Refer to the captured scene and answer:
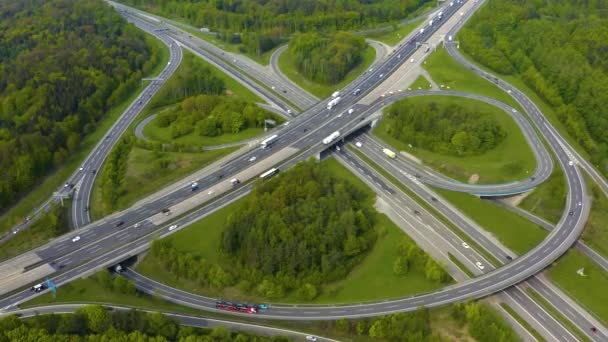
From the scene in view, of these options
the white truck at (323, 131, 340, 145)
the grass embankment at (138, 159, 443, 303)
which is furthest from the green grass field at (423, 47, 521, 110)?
the grass embankment at (138, 159, 443, 303)

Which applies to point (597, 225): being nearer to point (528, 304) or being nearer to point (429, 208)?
point (528, 304)

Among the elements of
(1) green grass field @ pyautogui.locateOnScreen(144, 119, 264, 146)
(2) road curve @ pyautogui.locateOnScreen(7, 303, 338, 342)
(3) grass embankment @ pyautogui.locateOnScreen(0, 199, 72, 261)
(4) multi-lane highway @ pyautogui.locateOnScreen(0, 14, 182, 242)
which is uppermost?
(1) green grass field @ pyautogui.locateOnScreen(144, 119, 264, 146)

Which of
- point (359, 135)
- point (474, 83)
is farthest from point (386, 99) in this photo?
point (474, 83)

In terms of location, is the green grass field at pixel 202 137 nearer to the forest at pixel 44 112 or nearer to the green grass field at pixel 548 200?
the forest at pixel 44 112

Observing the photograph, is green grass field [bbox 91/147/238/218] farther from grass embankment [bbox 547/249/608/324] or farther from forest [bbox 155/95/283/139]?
grass embankment [bbox 547/249/608/324]

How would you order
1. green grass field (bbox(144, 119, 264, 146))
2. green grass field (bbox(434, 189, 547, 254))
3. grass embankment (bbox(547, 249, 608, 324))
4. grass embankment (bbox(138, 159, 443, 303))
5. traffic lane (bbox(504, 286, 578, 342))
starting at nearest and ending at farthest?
traffic lane (bbox(504, 286, 578, 342))
grass embankment (bbox(547, 249, 608, 324))
grass embankment (bbox(138, 159, 443, 303))
green grass field (bbox(434, 189, 547, 254))
green grass field (bbox(144, 119, 264, 146))

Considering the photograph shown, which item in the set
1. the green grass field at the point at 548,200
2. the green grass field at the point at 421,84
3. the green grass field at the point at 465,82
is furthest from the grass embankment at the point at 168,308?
the green grass field at the point at 421,84
